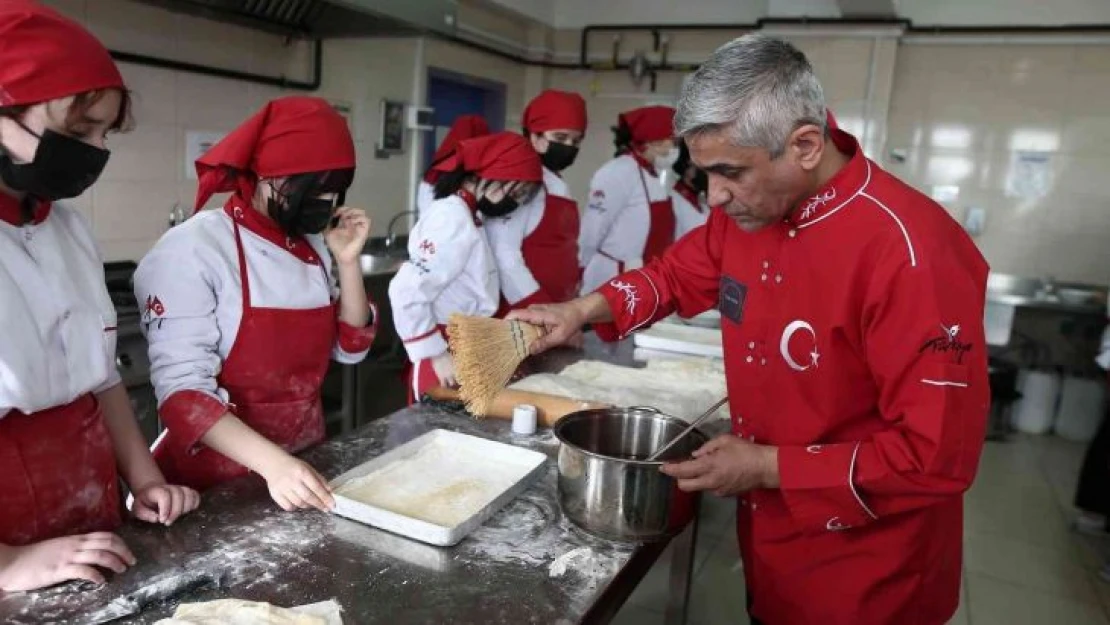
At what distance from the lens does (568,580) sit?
1.27 meters

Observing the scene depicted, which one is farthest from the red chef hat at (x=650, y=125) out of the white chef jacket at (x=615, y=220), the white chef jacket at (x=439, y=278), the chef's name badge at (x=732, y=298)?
the chef's name badge at (x=732, y=298)

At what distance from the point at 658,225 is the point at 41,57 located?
3.64 m

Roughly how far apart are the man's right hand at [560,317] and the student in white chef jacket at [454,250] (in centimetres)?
70

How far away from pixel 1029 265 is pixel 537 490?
5290mm

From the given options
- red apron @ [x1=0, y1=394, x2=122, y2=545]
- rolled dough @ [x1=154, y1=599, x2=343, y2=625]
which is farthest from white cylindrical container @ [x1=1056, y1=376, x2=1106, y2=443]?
red apron @ [x1=0, y1=394, x2=122, y2=545]

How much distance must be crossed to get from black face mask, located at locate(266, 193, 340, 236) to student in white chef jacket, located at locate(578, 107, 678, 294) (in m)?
2.68

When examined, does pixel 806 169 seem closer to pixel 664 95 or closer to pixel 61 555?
pixel 61 555

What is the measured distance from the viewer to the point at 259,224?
175cm

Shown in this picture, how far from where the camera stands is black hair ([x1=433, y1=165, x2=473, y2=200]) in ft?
8.93

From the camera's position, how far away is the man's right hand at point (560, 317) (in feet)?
5.83

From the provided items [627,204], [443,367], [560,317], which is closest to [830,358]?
[560,317]

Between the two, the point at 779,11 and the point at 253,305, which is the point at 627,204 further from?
the point at 253,305

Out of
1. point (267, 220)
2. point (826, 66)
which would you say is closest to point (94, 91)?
point (267, 220)

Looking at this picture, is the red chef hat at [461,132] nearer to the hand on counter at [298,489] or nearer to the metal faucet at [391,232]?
the hand on counter at [298,489]
